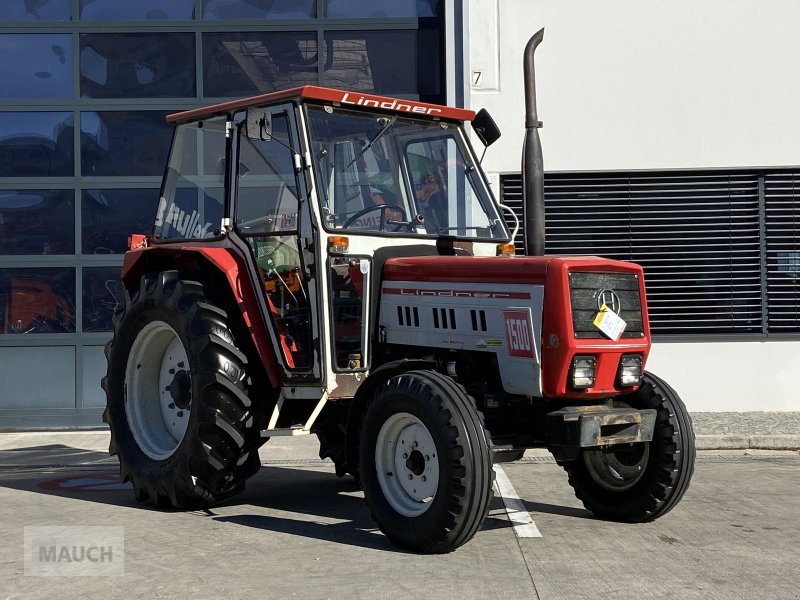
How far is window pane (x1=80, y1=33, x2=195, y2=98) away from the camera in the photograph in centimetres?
1307

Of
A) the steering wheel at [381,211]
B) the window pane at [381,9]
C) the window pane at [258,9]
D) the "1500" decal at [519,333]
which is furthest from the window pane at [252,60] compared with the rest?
the "1500" decal at [519,333]

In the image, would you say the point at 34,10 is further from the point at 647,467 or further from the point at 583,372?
the point at 647,467

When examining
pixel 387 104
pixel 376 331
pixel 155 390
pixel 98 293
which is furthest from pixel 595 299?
pixel 98 293

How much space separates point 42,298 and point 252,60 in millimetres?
3639

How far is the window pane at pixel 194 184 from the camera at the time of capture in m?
7.81

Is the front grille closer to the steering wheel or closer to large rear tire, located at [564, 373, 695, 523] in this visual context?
large rear tire, located at [564, 373, 695, 523]

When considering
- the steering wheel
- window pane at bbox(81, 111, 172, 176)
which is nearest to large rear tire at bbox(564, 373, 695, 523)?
the steering wheel

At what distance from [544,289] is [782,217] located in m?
8.12

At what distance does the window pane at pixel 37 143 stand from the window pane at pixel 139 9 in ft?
4.03

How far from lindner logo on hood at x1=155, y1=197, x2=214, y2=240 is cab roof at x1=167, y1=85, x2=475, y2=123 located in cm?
65

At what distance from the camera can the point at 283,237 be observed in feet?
23.8

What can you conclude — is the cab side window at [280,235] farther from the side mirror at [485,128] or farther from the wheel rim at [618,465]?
the wheel rim at [618,465]

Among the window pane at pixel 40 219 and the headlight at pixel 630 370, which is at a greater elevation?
the window pane at pixel 40 219

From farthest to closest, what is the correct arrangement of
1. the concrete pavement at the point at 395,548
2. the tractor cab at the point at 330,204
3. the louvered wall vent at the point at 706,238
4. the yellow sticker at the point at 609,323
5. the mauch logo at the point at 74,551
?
the louvered wall vent at the point at 706,238, the tractor cab at the point at 330,204, the yellow sticker at the point at 609,323, the mauch logo at the point at 74,551, the concrete pavement at the point at 395,548
